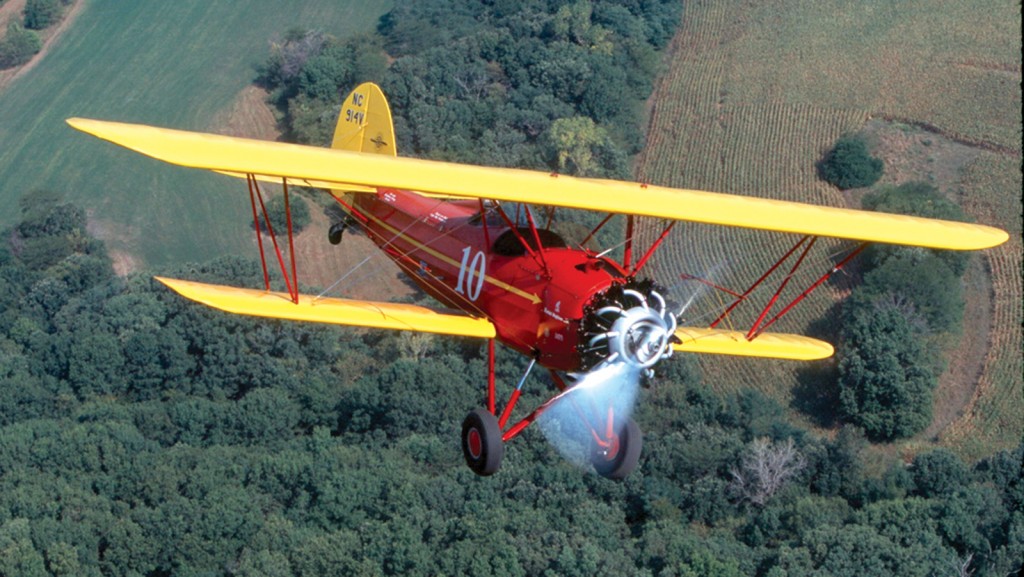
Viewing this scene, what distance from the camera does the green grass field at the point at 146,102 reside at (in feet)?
205

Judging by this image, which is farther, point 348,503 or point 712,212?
point 348,503

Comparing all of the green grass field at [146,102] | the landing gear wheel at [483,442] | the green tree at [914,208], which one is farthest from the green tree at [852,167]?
the landing gear wheel at [483,442]

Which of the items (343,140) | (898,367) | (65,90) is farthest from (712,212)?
(65,90)

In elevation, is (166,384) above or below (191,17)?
below

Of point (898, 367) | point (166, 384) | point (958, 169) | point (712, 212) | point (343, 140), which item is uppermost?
point (712, 212)

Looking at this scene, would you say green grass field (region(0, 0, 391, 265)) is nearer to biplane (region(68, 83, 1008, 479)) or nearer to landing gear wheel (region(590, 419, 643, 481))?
biplane (region(68, 83, 1008, 479))

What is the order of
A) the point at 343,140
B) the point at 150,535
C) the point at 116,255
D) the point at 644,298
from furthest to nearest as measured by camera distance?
the point at 116,255 → the point at 150,535 → the point at 343,140 → the point at 644,298

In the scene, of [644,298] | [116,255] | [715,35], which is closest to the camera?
[644,298]

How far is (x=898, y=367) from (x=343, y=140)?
1133 inches

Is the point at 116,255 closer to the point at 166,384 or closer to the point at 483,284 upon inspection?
the point at 166,384

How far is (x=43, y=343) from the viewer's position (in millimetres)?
57500

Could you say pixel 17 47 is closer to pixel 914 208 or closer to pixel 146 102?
pixel 146 102

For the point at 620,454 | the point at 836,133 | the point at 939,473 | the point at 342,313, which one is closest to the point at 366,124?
the point at 342,313

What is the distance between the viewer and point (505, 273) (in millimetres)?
18797
